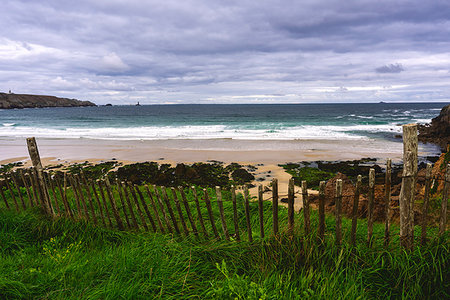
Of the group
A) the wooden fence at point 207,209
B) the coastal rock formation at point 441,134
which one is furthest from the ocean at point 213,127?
the wooden fence at point 207,209

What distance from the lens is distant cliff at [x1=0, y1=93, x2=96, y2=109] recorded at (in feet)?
→ 389

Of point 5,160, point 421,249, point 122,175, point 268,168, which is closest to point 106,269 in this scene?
point 421,249

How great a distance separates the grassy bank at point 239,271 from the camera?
278 centimetres

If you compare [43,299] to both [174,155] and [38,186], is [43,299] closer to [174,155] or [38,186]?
[38,186]

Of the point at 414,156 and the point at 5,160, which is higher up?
the point at 414,156

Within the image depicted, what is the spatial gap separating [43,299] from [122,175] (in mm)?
10249

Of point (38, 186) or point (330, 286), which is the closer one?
point (330, 286)

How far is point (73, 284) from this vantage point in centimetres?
294

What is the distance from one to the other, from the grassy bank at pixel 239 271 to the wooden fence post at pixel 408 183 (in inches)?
7.8

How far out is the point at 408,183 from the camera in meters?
3.29

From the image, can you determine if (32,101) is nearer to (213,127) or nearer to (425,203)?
(213,127)

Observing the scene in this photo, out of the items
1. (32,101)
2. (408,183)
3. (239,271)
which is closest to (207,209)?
(239,271)

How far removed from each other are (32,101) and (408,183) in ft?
548

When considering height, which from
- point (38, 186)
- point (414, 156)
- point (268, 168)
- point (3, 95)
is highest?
point (3, 95)
